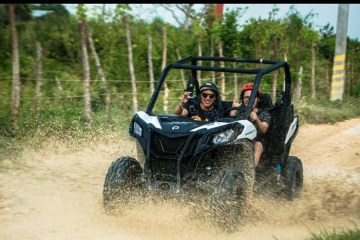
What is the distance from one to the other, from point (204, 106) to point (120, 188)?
1.31 m

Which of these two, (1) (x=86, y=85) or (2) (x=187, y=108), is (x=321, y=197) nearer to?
(2) (x=187, y=108)

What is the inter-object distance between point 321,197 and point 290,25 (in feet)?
40.2

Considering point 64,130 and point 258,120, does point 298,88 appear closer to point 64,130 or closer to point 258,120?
point 64,130

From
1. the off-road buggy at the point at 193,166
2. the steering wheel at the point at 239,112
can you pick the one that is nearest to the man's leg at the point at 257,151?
the off-road buggy at the point at 193,166

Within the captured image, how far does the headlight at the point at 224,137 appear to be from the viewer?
4.85 metres

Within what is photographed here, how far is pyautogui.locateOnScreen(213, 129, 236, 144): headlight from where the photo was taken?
4848 mm

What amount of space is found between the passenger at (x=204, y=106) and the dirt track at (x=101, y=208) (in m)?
0.99

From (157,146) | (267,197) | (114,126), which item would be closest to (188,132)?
(157,146)

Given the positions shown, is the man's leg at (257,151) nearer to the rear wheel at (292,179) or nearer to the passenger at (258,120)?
the passenger at (258,120)

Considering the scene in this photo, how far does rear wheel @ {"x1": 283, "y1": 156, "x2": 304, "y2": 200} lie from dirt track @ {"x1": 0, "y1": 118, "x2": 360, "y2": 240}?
0.12 meters

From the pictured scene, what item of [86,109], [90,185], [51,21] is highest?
[51,21]

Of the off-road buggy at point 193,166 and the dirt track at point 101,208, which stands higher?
the off-road buggy at point 193,166

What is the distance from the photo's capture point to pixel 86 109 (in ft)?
31.2

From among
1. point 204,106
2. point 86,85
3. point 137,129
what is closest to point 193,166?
point 137,129
